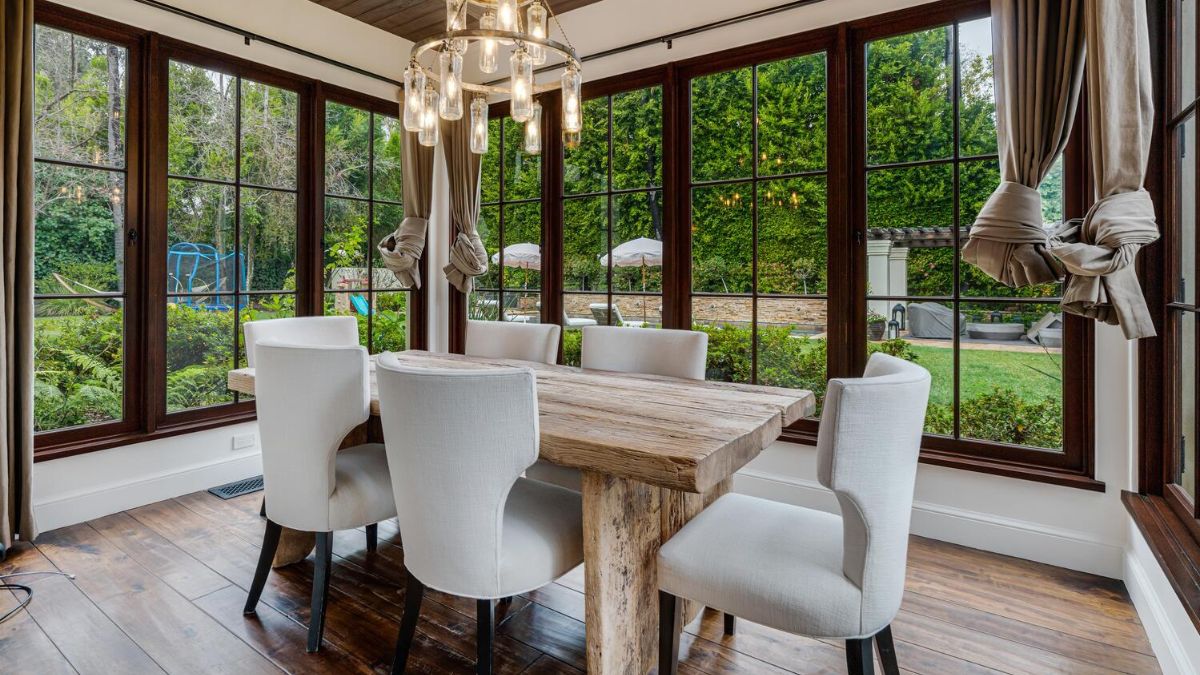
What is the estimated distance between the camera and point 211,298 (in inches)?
129

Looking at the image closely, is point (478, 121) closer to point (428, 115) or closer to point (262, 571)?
point (428, 115)

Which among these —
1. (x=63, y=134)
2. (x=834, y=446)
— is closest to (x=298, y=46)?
(x=63, y=134)

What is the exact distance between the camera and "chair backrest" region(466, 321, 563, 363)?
293 centimetres

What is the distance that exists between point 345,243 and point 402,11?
4.81 feet

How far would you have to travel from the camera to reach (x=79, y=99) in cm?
279

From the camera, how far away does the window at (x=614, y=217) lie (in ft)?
11.3

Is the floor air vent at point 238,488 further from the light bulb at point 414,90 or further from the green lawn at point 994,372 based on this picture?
the green lawn at point 994,372

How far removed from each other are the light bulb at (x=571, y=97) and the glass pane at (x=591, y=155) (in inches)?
55.9

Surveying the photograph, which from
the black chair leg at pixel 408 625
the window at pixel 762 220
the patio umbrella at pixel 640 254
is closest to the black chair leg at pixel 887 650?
the black chair leg at pixel 408 625

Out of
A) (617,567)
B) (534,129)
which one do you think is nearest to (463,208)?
(534,129)

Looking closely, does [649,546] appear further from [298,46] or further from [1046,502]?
[298,46]

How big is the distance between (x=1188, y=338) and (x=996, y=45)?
3.95 ft

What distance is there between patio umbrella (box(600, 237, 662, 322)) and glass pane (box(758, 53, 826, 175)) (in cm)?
71

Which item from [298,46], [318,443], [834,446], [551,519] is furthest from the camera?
[298,46]
